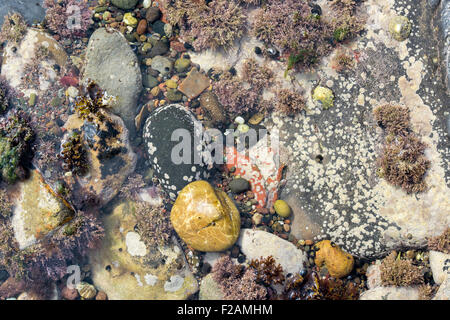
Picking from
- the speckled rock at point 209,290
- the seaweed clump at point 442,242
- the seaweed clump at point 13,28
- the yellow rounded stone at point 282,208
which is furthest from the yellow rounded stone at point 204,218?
the seaweed clump at point 13,28

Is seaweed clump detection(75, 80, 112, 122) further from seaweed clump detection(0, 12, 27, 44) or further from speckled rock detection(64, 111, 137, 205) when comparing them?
seaweed clump detection(0, 12, 27, 44)

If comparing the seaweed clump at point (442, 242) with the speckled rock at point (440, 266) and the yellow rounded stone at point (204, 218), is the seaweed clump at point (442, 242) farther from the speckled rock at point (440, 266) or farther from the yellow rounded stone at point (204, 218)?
the yellow rounded stone at point (204, 218)

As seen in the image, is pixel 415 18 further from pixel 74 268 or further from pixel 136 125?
pixel 74 268

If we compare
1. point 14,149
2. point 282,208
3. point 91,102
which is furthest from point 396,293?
point 14,149

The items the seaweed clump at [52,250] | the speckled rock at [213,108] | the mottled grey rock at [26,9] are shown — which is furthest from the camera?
the mottled grey rock at [26,9]

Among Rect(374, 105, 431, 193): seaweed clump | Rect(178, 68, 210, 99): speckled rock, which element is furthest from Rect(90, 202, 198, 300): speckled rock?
Rect(374, 105, 431, 193): seaweed clump

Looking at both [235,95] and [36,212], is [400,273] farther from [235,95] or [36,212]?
[36,212]
